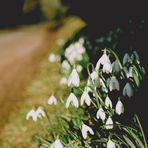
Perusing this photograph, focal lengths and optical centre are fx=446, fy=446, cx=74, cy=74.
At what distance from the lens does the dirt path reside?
875 centimetres

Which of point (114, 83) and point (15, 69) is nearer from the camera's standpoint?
point (114, 83)

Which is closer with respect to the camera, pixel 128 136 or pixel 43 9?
pixel 128 136

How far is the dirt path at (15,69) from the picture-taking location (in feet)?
28.7

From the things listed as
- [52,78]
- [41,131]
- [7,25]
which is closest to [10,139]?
[41,131]

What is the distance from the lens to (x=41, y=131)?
241 inches

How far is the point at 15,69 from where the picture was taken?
12.5m

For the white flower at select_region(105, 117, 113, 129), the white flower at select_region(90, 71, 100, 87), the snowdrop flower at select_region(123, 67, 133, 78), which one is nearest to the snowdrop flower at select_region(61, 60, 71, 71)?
the snowdrop flower at select_region(123, 67, 133, 78)

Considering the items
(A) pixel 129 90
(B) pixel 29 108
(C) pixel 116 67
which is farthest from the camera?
(B) pixel 29 108

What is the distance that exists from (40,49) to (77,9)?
4.84 meters

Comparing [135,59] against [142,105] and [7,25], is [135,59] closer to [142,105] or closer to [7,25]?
[142,105]

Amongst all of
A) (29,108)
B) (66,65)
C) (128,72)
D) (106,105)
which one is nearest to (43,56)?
(66,65)

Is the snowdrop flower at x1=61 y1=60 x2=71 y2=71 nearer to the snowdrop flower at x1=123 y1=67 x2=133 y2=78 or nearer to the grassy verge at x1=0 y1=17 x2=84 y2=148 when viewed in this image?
the grassy verge at x1=0 y1=17 x2=84 y2=148

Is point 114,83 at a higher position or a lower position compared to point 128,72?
lower

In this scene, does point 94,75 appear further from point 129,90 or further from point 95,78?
point 129,90
